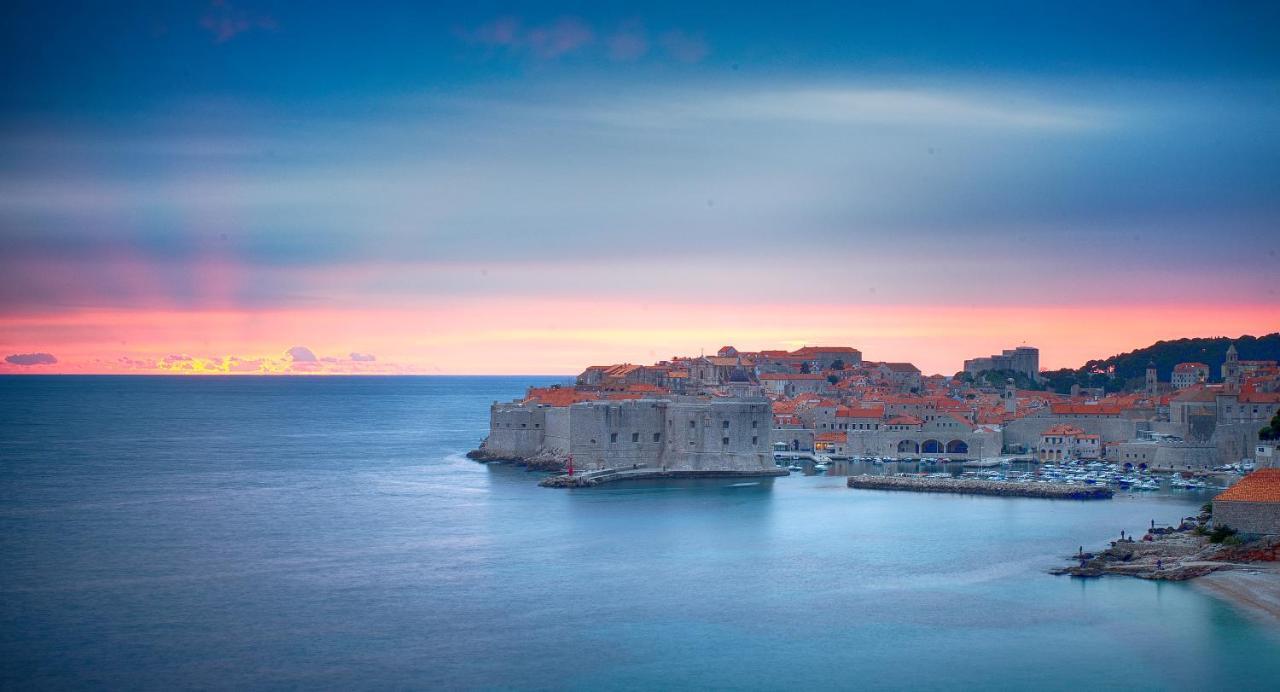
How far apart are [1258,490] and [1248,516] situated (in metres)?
0.49

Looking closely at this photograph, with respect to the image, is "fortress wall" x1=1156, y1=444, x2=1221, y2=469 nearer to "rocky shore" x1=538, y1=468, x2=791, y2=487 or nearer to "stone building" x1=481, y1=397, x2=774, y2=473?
"rocky shore" x1=538, y1=468, x2=791, y2=487

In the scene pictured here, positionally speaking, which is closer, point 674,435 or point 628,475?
point 628,475

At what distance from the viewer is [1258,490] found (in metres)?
21.0

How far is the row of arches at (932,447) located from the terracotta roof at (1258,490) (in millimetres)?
20503

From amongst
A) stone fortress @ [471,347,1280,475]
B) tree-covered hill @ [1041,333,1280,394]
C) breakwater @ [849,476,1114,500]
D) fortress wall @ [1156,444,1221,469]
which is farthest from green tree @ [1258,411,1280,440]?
tree-covered hill @ [1041,333,1280,394]

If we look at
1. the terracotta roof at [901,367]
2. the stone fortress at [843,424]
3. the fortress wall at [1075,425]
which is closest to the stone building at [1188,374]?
the stone fortress at [843,424]

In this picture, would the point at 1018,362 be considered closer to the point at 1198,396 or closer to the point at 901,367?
the point at 901,367

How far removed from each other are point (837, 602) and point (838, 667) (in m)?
3.43

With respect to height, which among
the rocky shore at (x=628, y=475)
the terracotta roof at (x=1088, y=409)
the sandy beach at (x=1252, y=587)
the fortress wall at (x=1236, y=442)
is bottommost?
the sandy beach at (x=1252, y=587)

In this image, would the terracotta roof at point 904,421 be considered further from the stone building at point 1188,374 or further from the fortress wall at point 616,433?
the stone building at point 1188,374

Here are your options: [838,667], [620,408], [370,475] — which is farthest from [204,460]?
[838,667]

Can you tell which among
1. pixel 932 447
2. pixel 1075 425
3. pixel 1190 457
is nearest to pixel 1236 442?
pixel 1190 457

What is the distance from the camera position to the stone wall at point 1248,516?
2062 centimetres

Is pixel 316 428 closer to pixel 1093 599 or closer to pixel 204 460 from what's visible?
pixel 204 460
